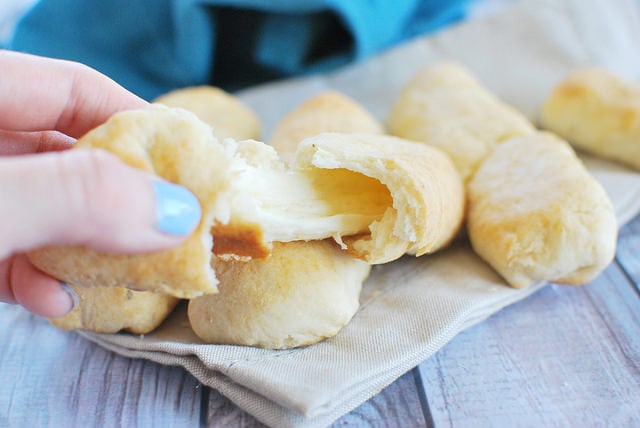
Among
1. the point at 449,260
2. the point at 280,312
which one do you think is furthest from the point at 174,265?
the point at 449,260

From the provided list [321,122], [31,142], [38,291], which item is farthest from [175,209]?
[321,122]

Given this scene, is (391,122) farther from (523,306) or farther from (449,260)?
(523,306)

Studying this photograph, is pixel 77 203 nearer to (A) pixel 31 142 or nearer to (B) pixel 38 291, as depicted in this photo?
(B) pixel 38 291

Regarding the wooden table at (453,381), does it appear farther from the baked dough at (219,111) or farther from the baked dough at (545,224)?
the baked dough at (219,111)

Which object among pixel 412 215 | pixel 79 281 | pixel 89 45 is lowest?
pixel 89 45

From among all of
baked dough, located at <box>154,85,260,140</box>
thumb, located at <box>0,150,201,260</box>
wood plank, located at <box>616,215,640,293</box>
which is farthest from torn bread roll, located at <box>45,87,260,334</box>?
wood plank, located at <box>616,215,640,293</box>
